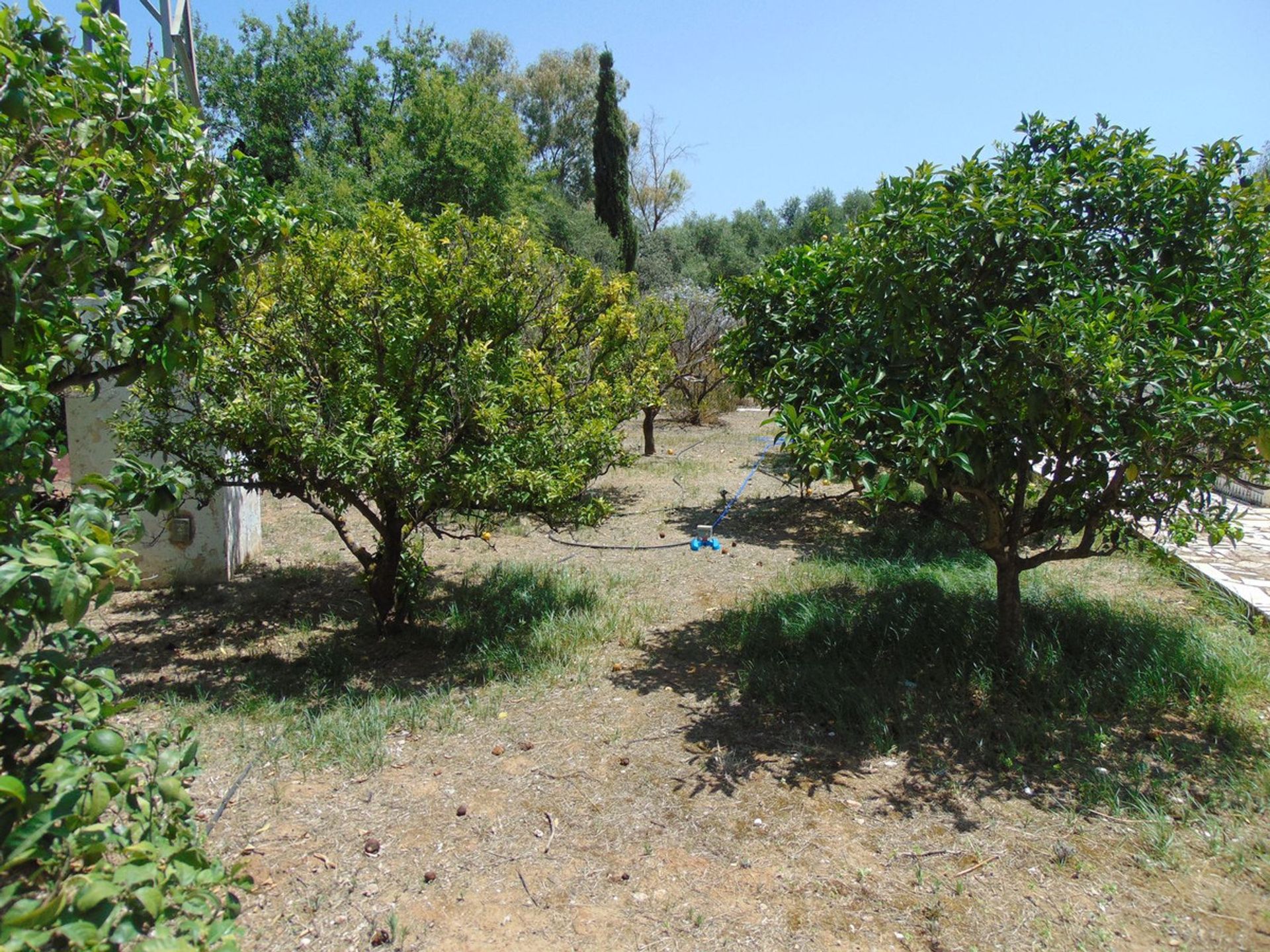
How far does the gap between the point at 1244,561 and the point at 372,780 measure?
6.94 m

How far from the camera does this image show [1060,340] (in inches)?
141

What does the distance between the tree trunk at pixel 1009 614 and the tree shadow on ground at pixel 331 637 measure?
2436 millimetres

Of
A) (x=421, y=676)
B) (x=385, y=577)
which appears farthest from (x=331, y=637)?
(x=421, y=676)

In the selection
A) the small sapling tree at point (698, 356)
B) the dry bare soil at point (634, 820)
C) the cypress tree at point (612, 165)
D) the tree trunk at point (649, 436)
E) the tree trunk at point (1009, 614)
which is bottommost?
the dry bare soil at point (634, 820)

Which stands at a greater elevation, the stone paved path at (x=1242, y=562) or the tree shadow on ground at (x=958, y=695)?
the stone paved path at (x=1242, y=562)

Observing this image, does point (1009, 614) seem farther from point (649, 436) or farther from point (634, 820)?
point (649, 436)

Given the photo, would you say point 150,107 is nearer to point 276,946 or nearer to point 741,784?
point 276,946

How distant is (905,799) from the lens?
3.75 m

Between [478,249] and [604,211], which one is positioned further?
[604,211]

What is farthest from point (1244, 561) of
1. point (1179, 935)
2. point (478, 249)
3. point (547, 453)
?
point (478, 249)

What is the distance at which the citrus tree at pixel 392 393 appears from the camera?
478cm

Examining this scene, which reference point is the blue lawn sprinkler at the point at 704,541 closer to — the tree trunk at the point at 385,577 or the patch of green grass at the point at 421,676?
the patch of green grass at the point at 421,676

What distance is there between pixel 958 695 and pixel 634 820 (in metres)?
2.00

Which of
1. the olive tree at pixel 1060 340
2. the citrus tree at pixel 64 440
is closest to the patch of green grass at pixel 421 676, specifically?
the olive tree at pixel 1060 340
